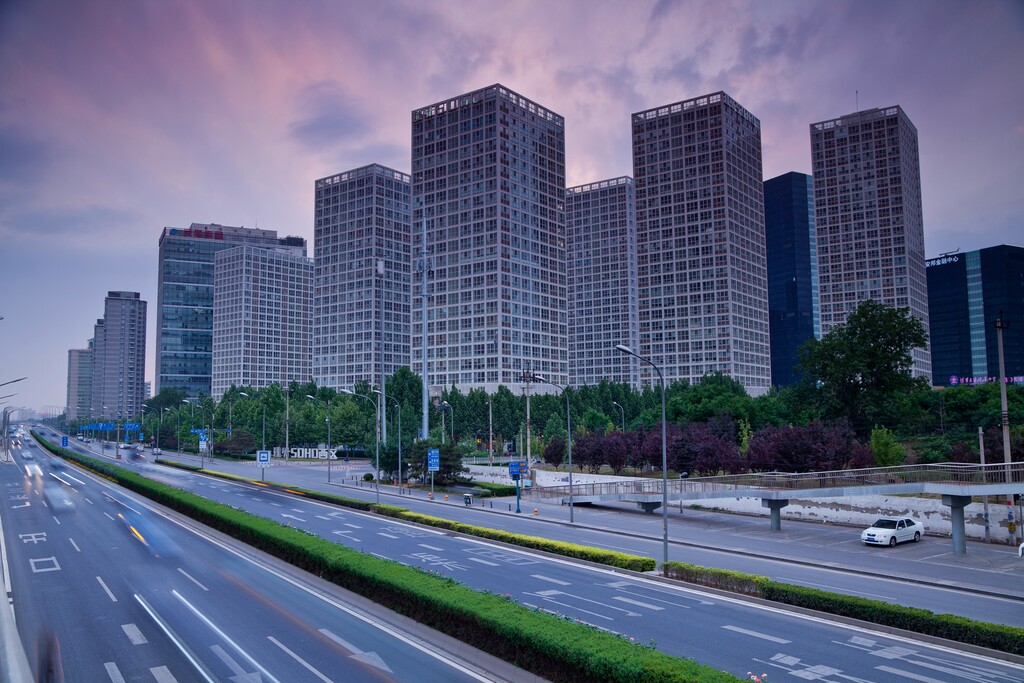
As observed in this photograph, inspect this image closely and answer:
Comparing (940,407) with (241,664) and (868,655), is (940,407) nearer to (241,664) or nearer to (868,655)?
(868,655)

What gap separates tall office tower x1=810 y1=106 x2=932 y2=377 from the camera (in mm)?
181000

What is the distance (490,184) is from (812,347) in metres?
88.0

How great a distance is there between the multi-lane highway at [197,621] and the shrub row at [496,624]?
51 centimetres

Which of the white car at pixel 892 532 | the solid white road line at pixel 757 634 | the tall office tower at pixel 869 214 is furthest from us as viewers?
the tall office tower at pixel 869 214

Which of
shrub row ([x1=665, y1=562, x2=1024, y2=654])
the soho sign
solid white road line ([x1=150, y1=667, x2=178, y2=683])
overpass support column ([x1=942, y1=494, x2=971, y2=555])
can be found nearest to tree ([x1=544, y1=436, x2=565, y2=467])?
overpass support column ([x1=942, y1=494, x2=971, y2=555])

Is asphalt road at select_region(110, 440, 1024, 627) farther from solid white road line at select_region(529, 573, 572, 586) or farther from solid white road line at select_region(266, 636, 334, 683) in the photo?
solid white road line at select_region(266, 636, 334, 683)

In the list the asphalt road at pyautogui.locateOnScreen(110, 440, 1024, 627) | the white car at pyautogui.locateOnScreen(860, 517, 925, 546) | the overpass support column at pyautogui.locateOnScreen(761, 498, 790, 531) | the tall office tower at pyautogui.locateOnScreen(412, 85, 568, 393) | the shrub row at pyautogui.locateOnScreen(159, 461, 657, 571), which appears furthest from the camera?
the tall office tower at pyautogui.locateOnScreen(412, 85, 568, 393)

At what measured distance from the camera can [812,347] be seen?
79.4 metres

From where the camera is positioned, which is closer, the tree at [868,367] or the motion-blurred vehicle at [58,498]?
the motion-blurred vehicle at [58,498]

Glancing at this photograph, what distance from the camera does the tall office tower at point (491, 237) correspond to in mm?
148625

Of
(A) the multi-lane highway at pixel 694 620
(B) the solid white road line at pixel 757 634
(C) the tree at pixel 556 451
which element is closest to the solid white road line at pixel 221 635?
(A) the multi-lane highway at pixel 694 620

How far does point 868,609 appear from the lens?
74.9 ft

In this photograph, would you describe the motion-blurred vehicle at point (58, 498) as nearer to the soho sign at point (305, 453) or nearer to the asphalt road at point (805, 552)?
the asphalt road at point (805, 552)

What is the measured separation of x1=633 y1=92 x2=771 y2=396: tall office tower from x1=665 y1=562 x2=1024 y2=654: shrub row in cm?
13809
